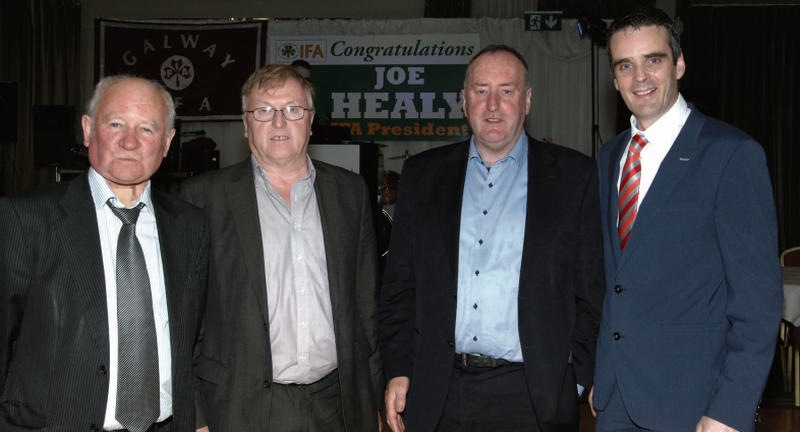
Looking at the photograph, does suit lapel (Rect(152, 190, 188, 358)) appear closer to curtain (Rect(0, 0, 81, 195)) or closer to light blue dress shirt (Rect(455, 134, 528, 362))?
light blue dress shirt (Rect(455, 134, 528, 362))

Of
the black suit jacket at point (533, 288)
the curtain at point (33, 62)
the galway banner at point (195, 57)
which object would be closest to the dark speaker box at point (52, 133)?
the galway banner at point (195, 57)

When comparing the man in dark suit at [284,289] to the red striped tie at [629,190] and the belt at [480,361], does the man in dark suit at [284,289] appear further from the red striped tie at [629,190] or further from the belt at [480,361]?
the red striped tie at [629,190]

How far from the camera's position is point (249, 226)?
7.12ft

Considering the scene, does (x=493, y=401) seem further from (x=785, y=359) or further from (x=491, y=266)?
(x=785, y=359)

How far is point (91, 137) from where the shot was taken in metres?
1.89

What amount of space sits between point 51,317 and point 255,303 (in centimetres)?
62

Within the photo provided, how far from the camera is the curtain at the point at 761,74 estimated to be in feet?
32.4

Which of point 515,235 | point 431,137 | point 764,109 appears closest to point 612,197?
point 515,235

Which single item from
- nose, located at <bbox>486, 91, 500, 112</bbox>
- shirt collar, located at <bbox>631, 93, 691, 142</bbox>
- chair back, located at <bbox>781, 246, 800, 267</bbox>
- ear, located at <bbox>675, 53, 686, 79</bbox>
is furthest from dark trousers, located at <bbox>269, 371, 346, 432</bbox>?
chair back, located at <bbox>781, 246, 800, 267</bbox>

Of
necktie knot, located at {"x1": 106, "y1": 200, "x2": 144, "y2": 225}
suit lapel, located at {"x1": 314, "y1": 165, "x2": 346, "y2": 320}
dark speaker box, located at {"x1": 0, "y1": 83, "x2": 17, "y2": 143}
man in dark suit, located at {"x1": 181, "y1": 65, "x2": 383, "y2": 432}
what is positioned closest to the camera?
necktie knot, located at {"x1": 106, "y1": 200, "x2": 144, "y2": 225}

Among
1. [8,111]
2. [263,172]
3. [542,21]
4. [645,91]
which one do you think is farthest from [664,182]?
[542,21]

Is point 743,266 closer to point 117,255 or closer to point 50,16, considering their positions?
point 117,255

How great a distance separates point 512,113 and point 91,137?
1.27m

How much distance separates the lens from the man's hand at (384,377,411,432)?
88.3 inches
